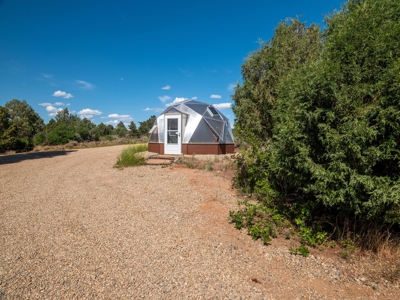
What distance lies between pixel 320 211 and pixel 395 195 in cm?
177

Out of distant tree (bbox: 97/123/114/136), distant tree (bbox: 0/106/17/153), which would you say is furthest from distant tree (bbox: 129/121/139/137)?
distant tree (bbox: 0/106/17/153)

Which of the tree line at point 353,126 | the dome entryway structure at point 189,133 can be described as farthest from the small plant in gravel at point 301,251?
the dome entryway structure at point 189,133

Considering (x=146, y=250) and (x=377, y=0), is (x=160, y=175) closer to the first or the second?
(x=146, y=250)

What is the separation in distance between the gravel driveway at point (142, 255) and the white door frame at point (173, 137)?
7901 mm

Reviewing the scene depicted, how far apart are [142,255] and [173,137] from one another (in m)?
11.3

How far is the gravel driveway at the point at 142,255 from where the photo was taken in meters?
2.84

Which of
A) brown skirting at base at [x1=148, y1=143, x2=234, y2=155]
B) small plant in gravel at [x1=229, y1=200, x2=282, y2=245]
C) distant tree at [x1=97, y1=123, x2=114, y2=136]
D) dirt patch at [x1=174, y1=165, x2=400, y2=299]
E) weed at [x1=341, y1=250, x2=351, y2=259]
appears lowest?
dirt patch at [x1=174, y1=165, x2=400, y2=299]

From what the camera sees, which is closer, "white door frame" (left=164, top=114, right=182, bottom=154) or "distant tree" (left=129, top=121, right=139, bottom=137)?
"white door frame" (left=164, top=114, right=182, bottom=154)

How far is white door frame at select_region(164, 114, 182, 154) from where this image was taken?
14461 mm

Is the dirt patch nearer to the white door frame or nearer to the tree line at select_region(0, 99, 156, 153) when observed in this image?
the white door frame

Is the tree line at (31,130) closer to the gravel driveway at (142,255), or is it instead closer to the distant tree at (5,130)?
the distant tree at (5,130)

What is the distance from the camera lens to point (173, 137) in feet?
47.9

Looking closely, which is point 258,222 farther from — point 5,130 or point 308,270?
point 5,130

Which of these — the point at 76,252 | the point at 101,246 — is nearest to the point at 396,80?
the point at 101,246
